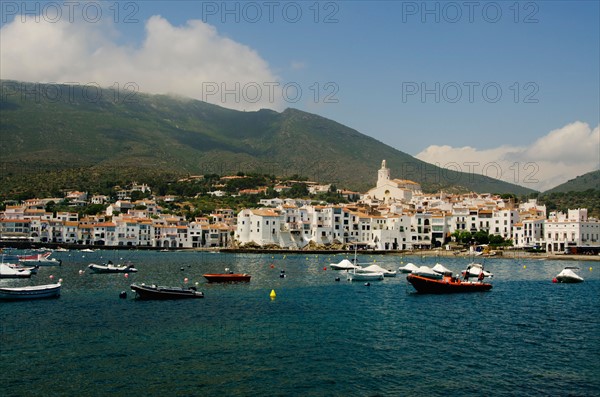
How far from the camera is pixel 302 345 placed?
2200cm

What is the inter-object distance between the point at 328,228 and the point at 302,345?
80077mm

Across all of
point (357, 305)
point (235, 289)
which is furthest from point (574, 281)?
point (235, 289)

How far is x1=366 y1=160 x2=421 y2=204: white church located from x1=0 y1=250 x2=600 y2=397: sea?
9356 cm

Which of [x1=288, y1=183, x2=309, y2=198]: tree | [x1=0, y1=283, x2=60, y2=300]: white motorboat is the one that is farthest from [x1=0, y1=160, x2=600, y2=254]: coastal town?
[x1=0, y1=283, x2=60, y2=300]: white motorboat

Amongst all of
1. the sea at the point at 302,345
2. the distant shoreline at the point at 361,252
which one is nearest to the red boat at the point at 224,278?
the sea at the point at 302,345

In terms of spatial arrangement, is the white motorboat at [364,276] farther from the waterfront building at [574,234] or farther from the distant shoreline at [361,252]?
the waterfront building at [574,234]

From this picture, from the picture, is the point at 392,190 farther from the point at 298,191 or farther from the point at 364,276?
the point at 364,276

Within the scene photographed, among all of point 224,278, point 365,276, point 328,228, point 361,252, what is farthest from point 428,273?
point 328,228

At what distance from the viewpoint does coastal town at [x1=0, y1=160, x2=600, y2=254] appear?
9419cm

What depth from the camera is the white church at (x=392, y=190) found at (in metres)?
132

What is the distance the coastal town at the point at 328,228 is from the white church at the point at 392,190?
13549 millimetres

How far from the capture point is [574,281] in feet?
156

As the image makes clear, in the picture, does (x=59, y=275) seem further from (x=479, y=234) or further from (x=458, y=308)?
(x=479, y=234)

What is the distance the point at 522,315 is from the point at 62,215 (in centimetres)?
10058
